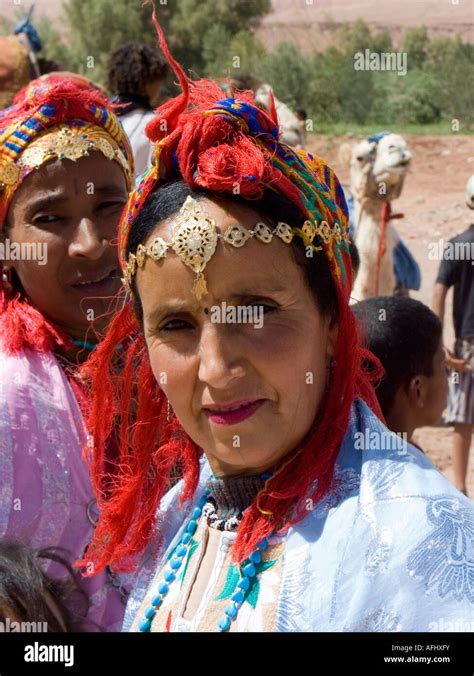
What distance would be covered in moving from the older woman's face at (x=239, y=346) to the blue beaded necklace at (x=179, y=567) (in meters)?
0.18

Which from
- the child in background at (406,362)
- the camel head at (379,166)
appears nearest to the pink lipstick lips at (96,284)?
the child in background at (406,362)

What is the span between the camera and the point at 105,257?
2867 mm

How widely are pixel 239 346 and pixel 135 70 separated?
19.5ft

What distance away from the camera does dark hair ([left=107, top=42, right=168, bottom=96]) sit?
23.7 feet

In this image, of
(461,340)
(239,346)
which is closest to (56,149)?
(239,346)

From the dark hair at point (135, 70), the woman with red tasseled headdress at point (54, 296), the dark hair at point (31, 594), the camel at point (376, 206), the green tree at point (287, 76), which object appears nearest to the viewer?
the dark hair at point (31, 594)

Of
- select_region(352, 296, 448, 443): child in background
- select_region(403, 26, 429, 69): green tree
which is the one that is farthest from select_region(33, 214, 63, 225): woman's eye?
select_region(403, 26, 429, 69): green tree

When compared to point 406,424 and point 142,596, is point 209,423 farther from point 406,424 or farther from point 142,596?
point 406,424

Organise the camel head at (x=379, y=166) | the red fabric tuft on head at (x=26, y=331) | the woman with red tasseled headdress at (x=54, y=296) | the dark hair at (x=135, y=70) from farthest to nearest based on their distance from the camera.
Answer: the dark hair at (x=135, y=70), the camel head at (x=379, y=166), the red fabric tuft on head at (x=26, y=331), the woman with red tasseled headdress at (x=54, y=296)

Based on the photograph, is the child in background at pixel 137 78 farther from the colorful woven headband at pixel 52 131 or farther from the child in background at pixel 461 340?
the colorful woven headband at pixel 52 131

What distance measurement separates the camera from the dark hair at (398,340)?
10.4 feet

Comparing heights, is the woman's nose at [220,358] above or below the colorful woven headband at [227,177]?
below

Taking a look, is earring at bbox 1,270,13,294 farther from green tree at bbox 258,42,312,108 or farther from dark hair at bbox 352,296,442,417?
green tree at bbox 258,42,312,108
